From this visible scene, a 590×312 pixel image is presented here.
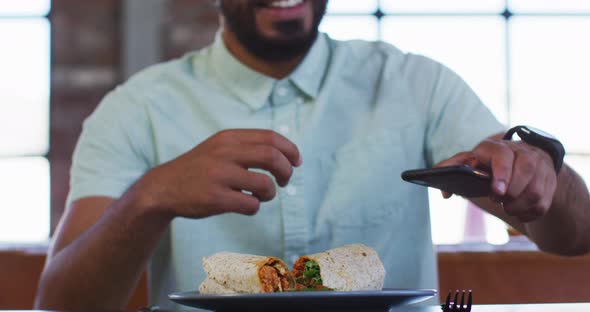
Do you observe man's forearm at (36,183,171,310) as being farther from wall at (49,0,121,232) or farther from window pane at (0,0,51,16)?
window pane at (0,0,51,16)

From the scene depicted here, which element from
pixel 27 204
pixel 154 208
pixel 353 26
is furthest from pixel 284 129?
pixel 27 204

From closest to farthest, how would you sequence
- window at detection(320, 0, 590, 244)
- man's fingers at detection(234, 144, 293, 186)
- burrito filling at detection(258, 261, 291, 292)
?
burrito filling at detection(258, 261, 291, 292), man's fingers at detection(234, 144, 293, 186), window at detection(320, 0, 590, 244)

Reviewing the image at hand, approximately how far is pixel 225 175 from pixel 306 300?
0.35m

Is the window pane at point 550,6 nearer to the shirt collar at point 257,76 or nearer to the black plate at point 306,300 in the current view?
the shirt collar at point 257,76

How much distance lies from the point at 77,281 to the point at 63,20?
196cm

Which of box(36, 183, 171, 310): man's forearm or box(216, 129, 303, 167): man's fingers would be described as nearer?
box(216, 129, 303, 167): man's fingers

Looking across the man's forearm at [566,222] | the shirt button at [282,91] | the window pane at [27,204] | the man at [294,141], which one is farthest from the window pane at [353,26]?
the man's forearm at [566,222]

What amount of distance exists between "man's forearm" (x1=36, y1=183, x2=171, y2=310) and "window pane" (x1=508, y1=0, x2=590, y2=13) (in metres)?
2.31

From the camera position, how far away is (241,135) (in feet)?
3.22

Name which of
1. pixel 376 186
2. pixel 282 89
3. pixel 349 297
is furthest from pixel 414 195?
pixel 349 297

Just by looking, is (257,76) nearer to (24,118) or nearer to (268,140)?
(268,140)

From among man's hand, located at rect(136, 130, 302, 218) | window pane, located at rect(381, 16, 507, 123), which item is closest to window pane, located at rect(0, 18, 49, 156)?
window pane, located at rect(381, 16, 507, 123)

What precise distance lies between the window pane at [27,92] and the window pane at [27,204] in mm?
69

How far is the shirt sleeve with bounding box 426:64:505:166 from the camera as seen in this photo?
4.59 ft
